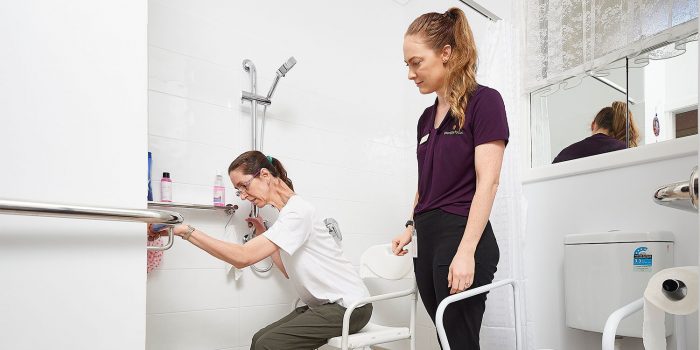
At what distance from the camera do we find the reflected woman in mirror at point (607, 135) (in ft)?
5.86

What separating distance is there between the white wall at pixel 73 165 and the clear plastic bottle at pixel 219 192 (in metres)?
1.03

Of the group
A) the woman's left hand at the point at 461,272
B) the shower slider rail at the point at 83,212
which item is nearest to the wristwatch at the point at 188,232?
the shower slider rail at the point at 83,212

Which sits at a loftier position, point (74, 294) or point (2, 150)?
point (2, 150)

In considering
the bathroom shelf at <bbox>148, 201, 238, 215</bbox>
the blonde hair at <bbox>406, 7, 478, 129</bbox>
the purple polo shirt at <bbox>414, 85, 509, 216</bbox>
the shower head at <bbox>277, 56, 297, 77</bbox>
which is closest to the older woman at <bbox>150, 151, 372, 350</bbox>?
the bathroom shelf at <bbox>148, 201, 238, 215</bbox>

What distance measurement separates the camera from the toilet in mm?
1488

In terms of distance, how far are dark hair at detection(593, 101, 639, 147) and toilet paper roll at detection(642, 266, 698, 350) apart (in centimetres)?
141

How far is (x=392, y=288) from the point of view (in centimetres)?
249

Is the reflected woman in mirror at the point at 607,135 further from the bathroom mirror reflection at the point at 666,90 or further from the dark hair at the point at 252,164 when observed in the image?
the dark hair at the point at 252,164

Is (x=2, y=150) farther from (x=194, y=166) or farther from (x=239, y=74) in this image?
(x=239, y=74)

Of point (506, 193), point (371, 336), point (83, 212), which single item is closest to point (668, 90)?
point (506, 193)

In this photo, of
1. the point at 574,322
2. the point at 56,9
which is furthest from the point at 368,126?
the point at 56,9

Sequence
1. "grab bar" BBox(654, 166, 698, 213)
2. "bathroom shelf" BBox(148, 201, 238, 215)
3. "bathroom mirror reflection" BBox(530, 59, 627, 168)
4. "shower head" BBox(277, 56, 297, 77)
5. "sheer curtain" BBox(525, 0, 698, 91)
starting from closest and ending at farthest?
"grab bar" BBox(654, 166, 698, 213)
"sheer curtain" BBox(525, 0, 698, 91)
"bathroom shelf" BBox(148, 201, 238, 215)
"bathroom mirror reflection" BBox(530, 59, 627, 168)
"shower head" BBox(277, 56, 297, 77)

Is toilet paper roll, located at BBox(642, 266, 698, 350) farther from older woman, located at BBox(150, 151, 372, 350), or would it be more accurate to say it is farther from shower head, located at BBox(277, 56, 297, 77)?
shower head, located at BBox(277, 56, 297, 77)

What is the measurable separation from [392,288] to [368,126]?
35.6 inches
